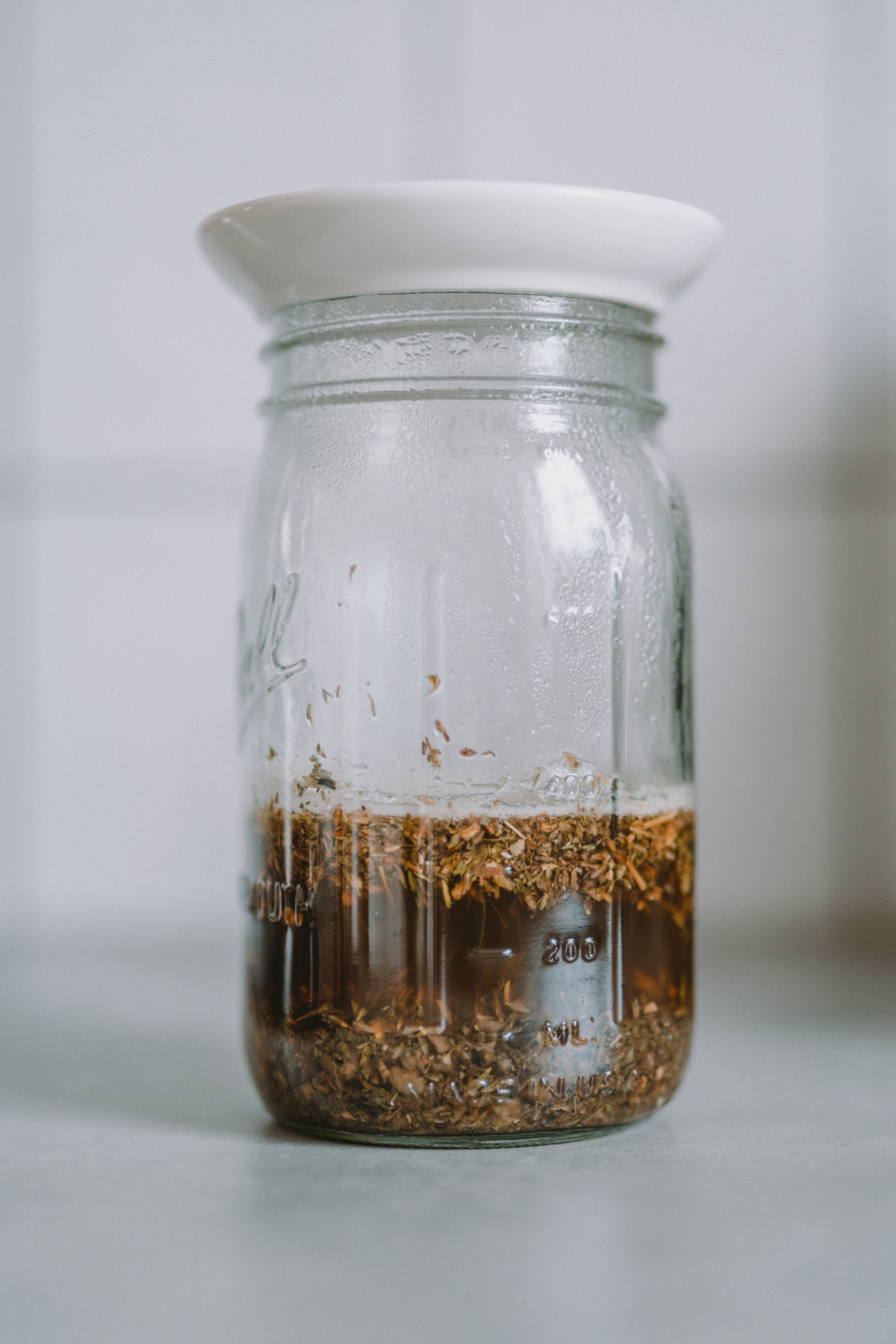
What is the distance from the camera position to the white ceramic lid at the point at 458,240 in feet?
1.51

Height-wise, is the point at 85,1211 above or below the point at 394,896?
below

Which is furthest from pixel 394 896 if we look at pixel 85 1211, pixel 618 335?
pixel 618 335

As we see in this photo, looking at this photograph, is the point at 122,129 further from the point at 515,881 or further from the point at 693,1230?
the point at 693,1230

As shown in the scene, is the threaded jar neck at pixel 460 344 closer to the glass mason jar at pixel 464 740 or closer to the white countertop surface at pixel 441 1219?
the glass mason jar at pixel 464 740

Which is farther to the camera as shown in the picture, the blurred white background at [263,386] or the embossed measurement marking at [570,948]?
the blurred white background at [263,386]

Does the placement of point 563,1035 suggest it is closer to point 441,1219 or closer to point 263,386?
point 441,1219

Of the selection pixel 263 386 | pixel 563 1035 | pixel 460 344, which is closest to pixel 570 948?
pixel 563 1035

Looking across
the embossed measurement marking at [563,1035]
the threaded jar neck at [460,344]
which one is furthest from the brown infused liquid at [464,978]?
the threaded jar neck at [460,344]

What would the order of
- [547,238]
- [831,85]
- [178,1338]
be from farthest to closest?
1. [831,85]
2. [547,238]
3. [178,1338]

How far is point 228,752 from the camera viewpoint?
1077mm

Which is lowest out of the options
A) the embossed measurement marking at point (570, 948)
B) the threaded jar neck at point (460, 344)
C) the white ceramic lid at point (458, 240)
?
the embossed measurement marking at point (570, 948)

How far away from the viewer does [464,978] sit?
48 cm

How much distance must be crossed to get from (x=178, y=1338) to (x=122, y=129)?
97 centimetres

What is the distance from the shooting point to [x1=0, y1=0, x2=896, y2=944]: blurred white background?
1016 millimetres
